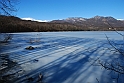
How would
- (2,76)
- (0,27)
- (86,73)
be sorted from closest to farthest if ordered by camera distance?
(2,76) < (86,73) < (0,27)

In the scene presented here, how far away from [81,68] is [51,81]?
6.11 feet

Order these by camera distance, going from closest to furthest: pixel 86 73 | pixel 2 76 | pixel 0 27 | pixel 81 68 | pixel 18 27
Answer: pixel 2 76, pixel 86 73, pixel 81 68, pixel 0 27, pixel 18 27

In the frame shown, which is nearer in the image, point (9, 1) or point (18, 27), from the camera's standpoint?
point (9, 1)

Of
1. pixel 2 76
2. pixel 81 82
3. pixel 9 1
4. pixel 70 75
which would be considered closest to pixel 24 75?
pixel 2 76

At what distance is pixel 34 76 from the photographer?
5156 millimetres

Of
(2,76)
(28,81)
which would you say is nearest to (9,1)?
(2,76)

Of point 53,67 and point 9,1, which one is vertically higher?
point 9,1

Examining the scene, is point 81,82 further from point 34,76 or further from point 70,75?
point 34,76

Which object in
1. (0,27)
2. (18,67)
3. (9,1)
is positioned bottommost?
(18,67)

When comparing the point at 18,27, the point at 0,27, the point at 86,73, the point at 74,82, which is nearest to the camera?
the point at 74,82

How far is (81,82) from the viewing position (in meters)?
4.67

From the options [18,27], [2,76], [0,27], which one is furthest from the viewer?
[18,27]

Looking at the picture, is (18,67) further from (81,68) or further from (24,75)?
(81,68)

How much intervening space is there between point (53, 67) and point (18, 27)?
43.0 metres
